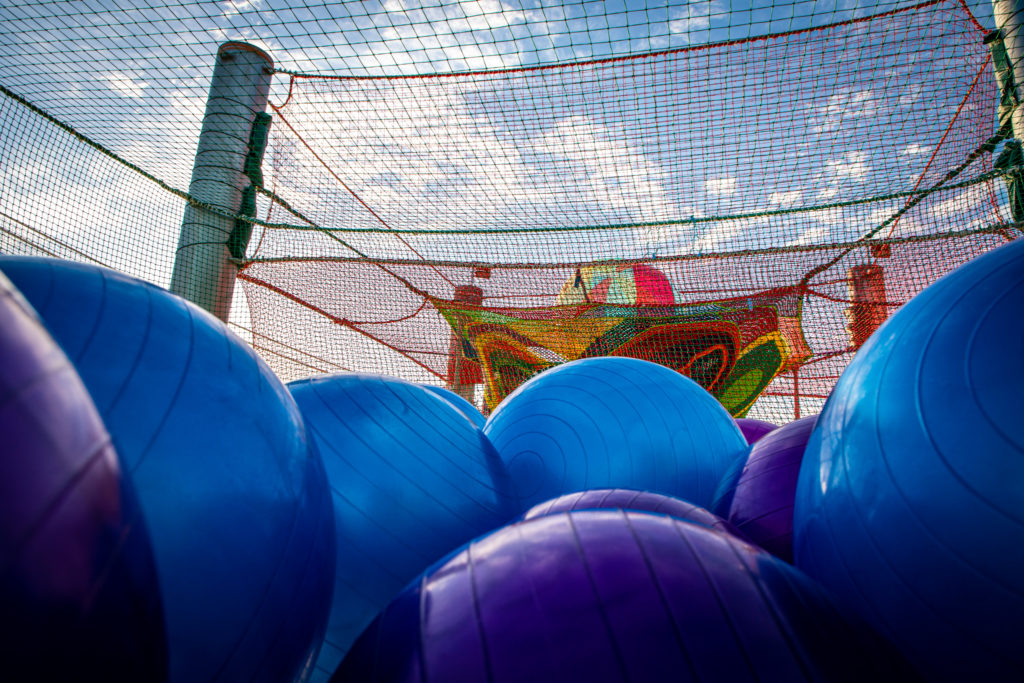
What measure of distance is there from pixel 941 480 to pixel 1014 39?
374 cm

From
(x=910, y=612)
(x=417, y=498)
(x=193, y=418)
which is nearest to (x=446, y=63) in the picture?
(x=417, y=498)

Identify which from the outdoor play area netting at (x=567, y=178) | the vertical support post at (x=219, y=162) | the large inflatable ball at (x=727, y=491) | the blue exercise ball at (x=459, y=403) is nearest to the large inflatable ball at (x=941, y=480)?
the large inflatable ball at (x=727, y=491)

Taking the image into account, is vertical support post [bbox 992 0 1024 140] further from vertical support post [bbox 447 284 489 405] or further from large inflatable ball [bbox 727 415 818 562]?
vertical support post [bbox 447 284 489 405]

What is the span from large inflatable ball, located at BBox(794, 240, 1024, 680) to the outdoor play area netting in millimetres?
3397

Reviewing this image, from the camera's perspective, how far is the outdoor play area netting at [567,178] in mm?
3984

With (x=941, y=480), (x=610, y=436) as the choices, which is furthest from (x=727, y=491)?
(x=941, y=480)

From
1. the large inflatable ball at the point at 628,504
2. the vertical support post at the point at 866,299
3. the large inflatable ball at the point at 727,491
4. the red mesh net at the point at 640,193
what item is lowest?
the large inflatable ball at the point at 727,491

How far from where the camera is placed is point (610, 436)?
2.05 metres

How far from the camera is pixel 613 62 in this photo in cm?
422

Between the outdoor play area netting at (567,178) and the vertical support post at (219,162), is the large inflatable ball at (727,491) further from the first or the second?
the vertical support post at (219,162)

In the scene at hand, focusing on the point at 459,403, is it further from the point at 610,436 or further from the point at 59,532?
the point at 59,532

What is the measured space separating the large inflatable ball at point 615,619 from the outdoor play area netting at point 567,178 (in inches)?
143

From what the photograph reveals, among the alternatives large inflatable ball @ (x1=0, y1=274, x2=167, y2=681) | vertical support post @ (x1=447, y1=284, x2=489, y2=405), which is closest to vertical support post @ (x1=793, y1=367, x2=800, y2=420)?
vertical support post @ (x1=447, y1=284, x2=489, y2=405)

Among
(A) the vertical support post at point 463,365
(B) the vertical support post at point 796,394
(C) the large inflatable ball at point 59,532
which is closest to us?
(C) the large inflatable ball at point 59,532
